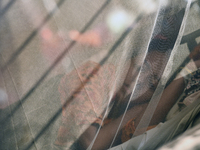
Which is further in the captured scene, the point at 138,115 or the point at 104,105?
the point at 104,105

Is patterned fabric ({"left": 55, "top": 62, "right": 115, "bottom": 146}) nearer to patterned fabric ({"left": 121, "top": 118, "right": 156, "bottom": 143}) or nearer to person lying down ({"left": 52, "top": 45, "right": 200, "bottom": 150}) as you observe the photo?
person lying down ({"left": 52, "top": 45, "right": 200, "bottom": 150})

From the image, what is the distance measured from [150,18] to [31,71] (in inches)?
A: 57.8

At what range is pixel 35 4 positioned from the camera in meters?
1.94

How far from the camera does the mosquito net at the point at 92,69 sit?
1665 millimetres

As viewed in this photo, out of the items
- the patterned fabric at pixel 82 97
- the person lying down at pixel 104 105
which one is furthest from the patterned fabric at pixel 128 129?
the patterned fabric at pixel 82 97

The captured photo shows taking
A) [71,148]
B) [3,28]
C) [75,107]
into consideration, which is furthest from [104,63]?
[3,28]

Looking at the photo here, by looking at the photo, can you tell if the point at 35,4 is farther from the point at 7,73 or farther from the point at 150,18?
the point at 150,18

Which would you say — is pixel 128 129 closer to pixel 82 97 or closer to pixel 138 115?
pixel 138 115

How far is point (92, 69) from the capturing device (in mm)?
1869

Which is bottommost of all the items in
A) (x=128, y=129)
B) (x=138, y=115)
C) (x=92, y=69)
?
(x=128, y=129)

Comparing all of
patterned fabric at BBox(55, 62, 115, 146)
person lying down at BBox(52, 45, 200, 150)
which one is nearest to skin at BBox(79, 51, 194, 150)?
person lying down at BBox(52, 45, 200, 150)

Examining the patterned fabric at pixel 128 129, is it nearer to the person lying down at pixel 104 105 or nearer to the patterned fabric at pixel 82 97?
the person lying down at pixel 104 105

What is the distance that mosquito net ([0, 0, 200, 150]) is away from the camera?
1665 millimetres

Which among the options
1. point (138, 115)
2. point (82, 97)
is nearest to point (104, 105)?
point (82, 97)
